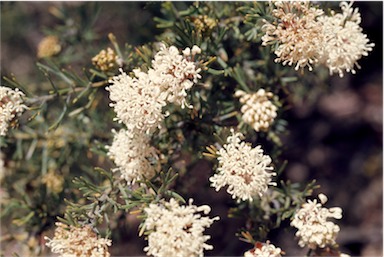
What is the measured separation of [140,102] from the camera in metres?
1.35

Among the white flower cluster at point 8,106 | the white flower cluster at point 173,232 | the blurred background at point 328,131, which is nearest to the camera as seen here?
the white flower cluster at point 173,232

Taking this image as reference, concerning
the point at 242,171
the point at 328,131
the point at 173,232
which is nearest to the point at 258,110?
the point at 242,171

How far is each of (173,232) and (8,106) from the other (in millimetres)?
637

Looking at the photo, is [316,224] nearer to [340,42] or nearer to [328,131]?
[340,42]

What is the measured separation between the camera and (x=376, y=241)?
2.59 metres

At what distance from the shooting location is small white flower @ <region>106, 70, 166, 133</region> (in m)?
1.35

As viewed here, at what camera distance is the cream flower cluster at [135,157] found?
1484 mm

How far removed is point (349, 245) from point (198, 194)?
0.85 meters

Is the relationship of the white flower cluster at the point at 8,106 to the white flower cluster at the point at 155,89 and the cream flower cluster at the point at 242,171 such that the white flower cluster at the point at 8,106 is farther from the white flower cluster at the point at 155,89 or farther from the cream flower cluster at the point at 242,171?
the cream flower cluster at the point at 242,171

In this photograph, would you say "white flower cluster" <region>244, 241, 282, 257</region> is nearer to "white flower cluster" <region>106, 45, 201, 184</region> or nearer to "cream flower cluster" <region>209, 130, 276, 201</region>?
"cream flower cluster" <region>209, 130, 276, 201</region>

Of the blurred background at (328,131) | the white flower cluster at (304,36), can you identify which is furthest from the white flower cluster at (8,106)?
the blurred background at (328,131)

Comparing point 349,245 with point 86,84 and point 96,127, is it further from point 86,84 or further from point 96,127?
point 86,84

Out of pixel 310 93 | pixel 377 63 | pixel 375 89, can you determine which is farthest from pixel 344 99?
pixel 310 93

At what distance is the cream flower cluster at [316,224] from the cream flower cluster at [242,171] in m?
0.16
